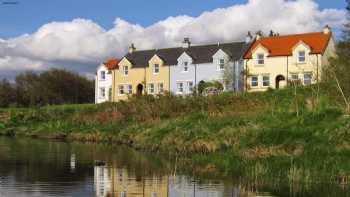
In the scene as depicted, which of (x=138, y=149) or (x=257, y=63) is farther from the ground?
(x=257, y=63)

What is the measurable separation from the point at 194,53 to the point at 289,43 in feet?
52.1

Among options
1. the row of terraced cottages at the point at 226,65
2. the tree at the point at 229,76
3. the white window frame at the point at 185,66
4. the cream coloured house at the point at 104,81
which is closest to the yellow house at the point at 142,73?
the row of terraced cottages at the point at 226,65

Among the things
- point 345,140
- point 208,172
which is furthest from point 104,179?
point 345,140

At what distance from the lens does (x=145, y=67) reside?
95062mm

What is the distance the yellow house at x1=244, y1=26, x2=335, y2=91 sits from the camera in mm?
78750

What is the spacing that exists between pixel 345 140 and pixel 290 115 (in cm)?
859

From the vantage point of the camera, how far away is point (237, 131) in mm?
36219

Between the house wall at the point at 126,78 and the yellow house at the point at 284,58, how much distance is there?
1979 cm

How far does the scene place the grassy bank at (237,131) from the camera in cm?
2778

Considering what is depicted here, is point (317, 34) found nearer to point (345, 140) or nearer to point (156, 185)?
point (345, 140)

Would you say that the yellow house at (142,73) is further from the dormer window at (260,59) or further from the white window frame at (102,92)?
the dormer window at (260,59)

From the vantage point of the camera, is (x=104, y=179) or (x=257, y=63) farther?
(x=257, y=63)

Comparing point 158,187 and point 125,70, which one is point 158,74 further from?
point 158,187

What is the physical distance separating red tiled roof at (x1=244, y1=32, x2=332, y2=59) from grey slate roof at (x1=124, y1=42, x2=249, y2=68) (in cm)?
214
